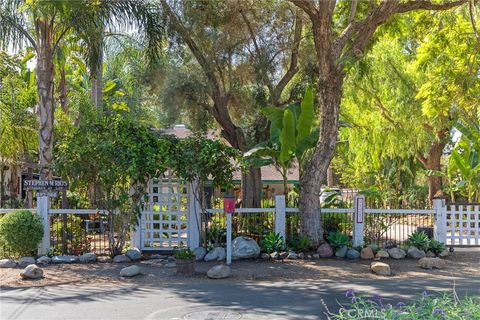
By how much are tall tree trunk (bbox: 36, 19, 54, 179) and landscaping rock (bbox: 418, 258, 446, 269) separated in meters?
9.16

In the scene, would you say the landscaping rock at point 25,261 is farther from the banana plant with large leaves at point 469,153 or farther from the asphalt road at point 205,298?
the banana plant with large leaves at point 469,153

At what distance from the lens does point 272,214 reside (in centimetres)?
1371

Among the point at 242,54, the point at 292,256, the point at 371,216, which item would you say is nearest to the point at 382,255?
the point at 371,216

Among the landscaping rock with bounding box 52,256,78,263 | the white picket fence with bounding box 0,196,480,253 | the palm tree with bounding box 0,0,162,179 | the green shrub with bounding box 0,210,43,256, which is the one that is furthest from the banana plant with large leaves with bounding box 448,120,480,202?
the green shrub with bounding box 0,210,43,256

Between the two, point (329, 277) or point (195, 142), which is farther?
point (195, 142)

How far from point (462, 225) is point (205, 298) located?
8637mm

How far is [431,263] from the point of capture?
1162cm

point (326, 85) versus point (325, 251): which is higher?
point (326, 85)

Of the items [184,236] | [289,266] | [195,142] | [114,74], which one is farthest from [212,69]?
[114,74]

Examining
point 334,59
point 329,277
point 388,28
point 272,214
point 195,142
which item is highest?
point 388,28

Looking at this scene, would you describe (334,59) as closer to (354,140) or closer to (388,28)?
(388,28)

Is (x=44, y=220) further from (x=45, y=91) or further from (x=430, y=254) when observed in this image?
(x=430, y=254)

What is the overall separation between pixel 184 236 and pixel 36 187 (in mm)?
3622

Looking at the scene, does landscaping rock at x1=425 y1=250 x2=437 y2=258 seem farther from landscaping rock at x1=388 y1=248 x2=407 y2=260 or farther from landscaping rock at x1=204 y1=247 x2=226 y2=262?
landscaping rock at x1=204 y1=247 x2=226 y2=262
